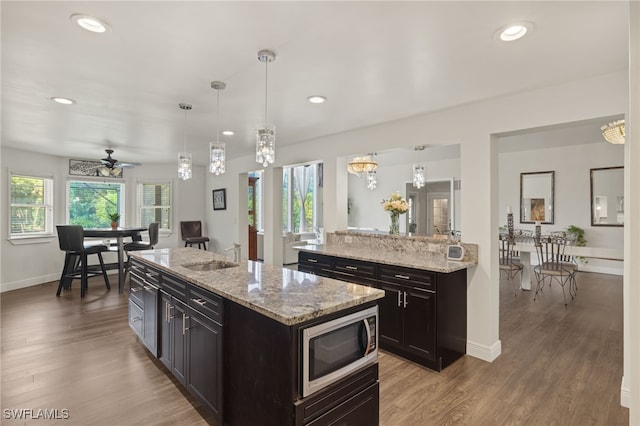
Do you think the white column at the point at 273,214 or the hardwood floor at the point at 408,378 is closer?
the hardwood floor at the point at 408,378

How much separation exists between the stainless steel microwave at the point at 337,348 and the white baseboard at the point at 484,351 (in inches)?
70.1

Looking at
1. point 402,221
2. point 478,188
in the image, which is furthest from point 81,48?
point 402,221

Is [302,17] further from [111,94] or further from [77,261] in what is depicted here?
[77,261]

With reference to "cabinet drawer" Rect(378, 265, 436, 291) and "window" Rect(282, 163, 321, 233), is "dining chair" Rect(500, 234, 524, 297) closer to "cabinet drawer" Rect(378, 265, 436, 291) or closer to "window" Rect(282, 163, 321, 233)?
"cabinet drawer" Rect(378, 265, 436, 291)

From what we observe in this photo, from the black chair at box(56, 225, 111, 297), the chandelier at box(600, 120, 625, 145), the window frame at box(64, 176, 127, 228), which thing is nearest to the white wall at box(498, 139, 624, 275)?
the chandelier at box(600, 120, 625, 145)

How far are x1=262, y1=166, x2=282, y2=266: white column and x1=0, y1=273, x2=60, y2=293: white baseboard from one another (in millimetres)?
4131

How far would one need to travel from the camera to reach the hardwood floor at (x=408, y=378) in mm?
2244

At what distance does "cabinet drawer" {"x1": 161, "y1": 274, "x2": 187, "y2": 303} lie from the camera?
2.35m

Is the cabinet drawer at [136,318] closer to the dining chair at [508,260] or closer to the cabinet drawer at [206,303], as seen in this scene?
the cabinet drawer at [206,303]

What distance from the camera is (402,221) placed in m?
9.13

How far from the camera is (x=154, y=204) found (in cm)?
760

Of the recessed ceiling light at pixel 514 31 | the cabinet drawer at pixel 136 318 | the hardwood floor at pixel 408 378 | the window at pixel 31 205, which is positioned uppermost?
the recessed ceiling light at pixel 514 31

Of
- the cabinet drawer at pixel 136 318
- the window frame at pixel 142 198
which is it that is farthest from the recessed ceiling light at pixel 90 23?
the window frame at pixel 142 198

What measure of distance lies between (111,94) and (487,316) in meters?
3.94
